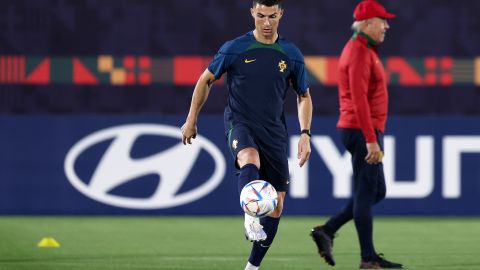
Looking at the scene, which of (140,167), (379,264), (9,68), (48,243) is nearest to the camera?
(379,264)

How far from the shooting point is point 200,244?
1008 cm

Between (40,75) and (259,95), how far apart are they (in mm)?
6044

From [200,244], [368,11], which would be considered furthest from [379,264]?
[200,244]

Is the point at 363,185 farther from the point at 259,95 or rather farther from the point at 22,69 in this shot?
the point at 22,69

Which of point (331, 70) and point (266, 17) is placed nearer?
point (266, 17)

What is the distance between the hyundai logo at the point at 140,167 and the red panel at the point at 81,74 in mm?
542

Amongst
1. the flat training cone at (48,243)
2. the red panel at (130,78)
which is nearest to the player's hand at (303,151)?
the flat training cone at (48,243)

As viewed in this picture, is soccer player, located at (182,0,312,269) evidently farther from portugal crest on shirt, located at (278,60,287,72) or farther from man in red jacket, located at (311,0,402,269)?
man in red jacket, located at (311,0,402,269)

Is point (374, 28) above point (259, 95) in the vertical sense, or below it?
above

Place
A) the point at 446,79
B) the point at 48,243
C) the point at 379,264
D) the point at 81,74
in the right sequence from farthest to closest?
the point at 446,79
the point at 81,74
the point at 48,243
the point at 379,264

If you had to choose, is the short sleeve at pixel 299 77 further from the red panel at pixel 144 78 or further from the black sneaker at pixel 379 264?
the red panel at pixel 144 78

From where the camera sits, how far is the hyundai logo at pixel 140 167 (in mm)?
12852

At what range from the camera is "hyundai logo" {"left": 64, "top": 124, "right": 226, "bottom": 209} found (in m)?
12.9

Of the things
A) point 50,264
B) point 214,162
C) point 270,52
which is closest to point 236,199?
point 214,162
